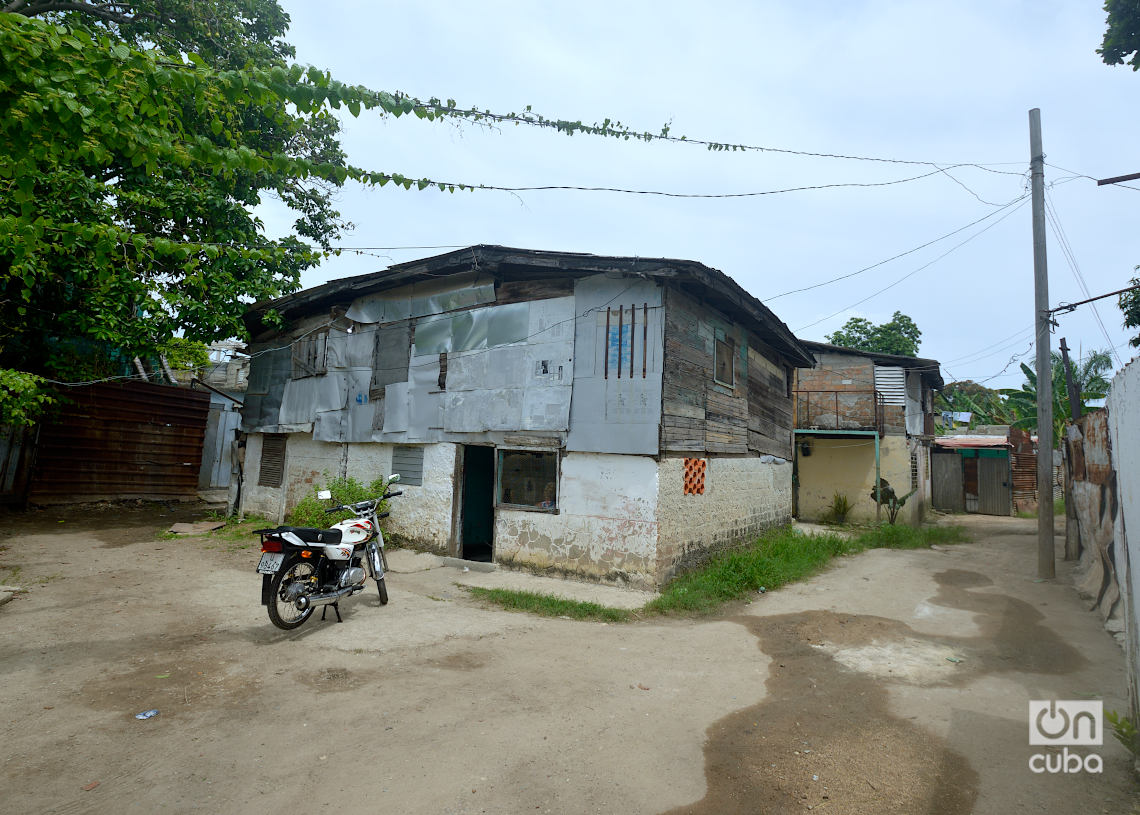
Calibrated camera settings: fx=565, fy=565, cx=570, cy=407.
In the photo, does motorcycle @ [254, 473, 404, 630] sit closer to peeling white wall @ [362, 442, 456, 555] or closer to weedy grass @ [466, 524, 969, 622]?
weedy grass @ [466, 524, 969, 622]

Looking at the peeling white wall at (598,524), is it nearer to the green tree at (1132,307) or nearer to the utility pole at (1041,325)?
the utility pole at (1041,325)

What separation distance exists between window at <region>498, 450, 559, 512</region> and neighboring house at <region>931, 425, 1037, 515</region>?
18.8 metres

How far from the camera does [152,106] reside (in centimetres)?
341

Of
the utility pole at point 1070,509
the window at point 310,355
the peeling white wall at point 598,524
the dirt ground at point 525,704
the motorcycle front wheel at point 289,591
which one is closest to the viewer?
the dirt ground at point 525,704

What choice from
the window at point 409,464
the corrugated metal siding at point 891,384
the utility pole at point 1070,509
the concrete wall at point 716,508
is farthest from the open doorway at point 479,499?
the corrugated metal siding at point 891,384

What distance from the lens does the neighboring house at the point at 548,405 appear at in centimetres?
806

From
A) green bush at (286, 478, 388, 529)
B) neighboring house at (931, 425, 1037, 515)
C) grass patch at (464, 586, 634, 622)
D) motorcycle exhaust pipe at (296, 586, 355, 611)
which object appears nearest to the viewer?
motorcycle exhaust pipe at (296, 586, 355, 611)

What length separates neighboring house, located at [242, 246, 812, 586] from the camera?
8062 mm

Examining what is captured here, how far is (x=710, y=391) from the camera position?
30.9 ft

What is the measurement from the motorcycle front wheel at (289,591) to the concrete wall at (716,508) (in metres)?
4.39

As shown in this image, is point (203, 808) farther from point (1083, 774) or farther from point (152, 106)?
point (1083, 774)

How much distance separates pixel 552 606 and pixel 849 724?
3622 mm

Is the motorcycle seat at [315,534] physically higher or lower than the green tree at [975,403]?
lower

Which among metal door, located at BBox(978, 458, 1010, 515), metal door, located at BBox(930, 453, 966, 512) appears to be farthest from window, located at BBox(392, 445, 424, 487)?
metal door, located at BBox(978, 458, 1010, 515)
